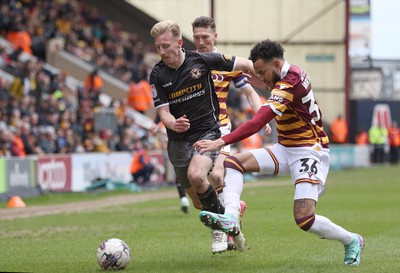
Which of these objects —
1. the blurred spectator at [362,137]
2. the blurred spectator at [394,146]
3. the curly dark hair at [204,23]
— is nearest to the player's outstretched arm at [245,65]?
the curly dark hair at [204,23]

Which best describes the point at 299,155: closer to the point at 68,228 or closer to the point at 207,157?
the point at 207,157

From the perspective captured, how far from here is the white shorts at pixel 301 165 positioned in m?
9.70

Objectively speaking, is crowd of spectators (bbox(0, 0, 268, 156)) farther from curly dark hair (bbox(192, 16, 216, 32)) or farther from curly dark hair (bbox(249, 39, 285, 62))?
curly dark hair (bbox(249, 39, 285, 62))

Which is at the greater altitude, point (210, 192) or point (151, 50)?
point (151, 50)

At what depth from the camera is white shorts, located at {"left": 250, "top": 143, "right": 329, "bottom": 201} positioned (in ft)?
31.8

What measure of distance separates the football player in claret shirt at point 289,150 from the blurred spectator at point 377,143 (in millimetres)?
32726

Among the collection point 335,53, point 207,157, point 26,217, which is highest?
point 335,53

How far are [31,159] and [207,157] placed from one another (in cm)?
1209

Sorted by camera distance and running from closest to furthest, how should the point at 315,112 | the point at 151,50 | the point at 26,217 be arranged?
the point at 315,112 < the point at 26,217 < the point at 151,50

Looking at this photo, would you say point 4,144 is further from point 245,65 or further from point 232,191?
point 232,191

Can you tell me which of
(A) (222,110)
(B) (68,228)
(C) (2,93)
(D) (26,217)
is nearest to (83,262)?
(A) (222,110)

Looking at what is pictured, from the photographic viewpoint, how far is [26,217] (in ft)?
57.5

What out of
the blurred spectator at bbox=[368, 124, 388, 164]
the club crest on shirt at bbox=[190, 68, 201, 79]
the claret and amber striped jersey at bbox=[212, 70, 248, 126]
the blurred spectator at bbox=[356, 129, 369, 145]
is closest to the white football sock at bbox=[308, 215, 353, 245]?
the club crest on shirt at bbox=[190, 68, 201, 79]

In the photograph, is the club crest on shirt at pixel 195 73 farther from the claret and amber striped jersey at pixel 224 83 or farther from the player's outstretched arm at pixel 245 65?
the claret and amber striped jersey at pixel 224 83
